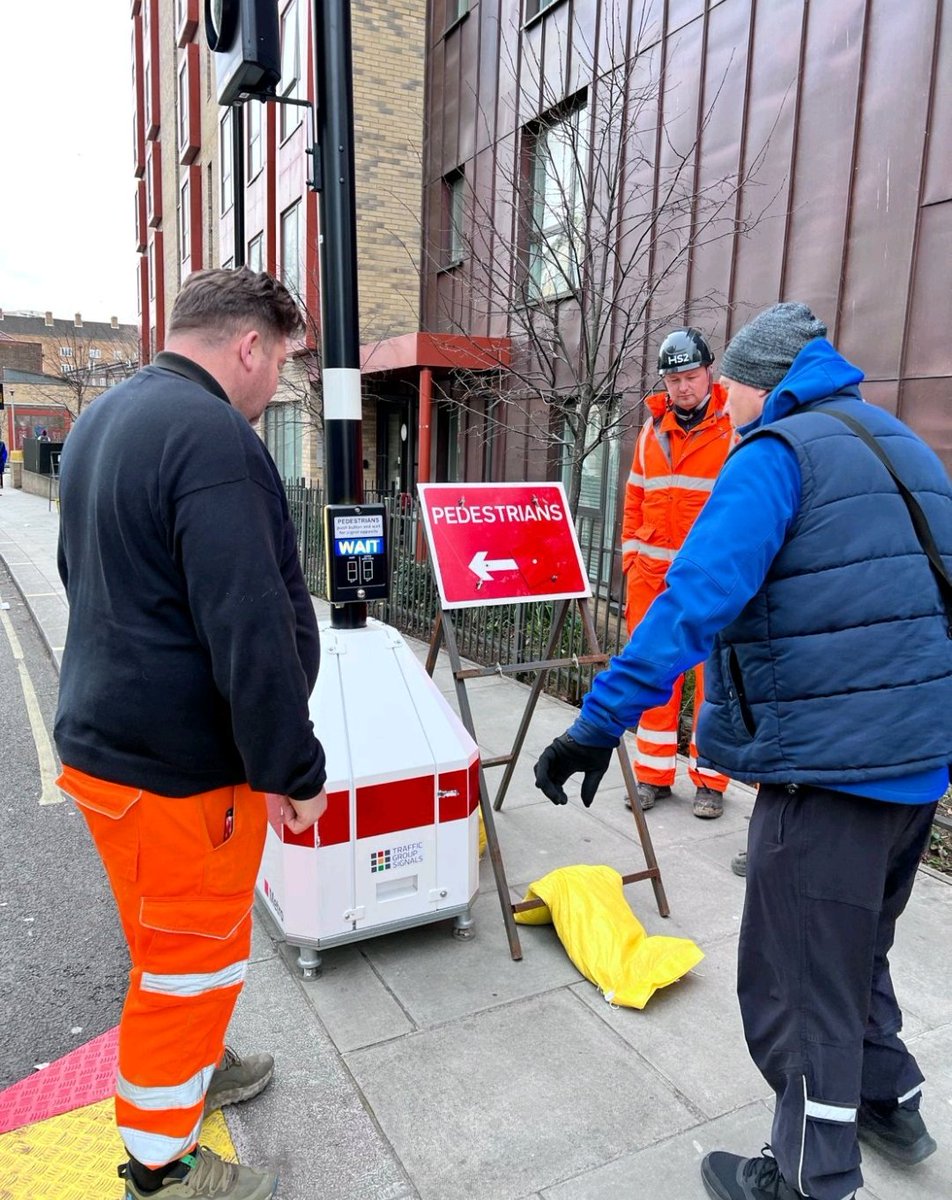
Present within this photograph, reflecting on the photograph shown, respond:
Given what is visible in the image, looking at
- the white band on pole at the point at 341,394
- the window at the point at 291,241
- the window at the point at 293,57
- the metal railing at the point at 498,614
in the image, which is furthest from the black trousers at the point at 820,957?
the window at the point at 293,57

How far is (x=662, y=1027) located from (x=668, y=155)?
8.01 m

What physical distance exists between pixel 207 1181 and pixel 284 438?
699 inches

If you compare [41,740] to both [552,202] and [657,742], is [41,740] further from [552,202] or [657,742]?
[552,202]

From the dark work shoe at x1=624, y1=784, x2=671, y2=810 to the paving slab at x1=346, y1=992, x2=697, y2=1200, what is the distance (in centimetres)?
180

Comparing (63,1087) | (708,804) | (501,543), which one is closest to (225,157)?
(501,543)

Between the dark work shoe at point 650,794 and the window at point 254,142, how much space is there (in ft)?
56.5

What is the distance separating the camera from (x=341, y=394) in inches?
131

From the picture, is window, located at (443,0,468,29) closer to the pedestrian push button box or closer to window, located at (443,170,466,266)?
window, located at (443,170,466,266)

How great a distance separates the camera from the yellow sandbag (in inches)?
117

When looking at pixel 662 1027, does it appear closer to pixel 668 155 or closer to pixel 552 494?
pixel 552 494

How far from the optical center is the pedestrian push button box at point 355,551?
3.27 meters

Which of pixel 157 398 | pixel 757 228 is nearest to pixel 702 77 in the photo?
A: pixel 757 228

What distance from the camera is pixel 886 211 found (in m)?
6.44

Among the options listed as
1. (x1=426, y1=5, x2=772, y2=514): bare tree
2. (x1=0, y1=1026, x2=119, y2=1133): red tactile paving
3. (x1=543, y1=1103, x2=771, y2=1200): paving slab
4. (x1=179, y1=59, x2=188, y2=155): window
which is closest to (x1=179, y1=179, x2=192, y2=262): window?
(x1=179, y1=59, x2=188, y2=155): window
